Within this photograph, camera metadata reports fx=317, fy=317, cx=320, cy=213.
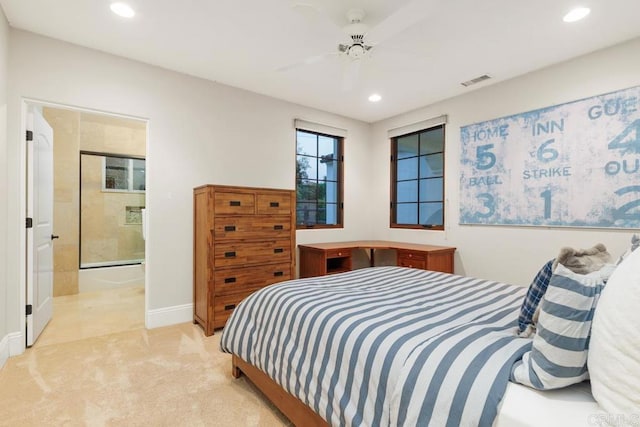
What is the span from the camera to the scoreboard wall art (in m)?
2.69

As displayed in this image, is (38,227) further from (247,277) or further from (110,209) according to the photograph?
(110,209)

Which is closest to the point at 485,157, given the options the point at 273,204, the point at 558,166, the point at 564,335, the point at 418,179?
the point at 558,166

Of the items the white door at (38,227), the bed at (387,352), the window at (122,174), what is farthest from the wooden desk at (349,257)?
the window at (122,174)

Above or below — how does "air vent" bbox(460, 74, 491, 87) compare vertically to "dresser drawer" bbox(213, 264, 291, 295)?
above

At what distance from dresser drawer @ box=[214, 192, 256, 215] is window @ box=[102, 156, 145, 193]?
2906mm

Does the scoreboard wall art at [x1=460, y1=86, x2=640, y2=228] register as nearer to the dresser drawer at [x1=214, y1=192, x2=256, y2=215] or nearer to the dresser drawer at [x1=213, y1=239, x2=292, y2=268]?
the dresser drawer at [x1=213, y1=239, x2=292, y2=268]

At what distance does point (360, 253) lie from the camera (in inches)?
190

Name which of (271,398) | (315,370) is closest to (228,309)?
(271,398)

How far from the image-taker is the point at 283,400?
1.70 m

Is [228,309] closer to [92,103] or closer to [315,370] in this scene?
[315,370]

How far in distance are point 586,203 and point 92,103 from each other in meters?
4.56

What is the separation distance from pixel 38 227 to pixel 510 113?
15.7 ft

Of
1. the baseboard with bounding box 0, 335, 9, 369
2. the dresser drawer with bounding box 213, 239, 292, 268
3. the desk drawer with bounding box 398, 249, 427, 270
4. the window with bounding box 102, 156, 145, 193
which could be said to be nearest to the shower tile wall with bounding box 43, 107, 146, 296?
the window with bounding box 102, 156, 145, 193

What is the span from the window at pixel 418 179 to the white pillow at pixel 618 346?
3269 millimetres
